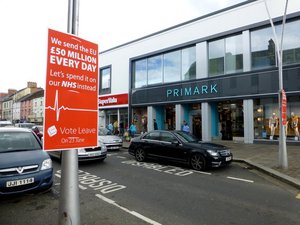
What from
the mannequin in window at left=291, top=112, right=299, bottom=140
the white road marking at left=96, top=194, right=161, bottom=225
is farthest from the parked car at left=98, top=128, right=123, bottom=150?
the mannequin in window at left=291, top=112, right=299, bottom=140

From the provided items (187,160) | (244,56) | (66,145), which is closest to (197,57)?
(244,56)

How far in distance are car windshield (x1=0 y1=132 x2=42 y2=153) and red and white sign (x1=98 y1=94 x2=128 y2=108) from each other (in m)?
16.8

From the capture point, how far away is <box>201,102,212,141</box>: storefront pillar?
17234mm

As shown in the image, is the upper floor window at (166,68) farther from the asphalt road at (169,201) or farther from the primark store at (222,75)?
the asphalt road at (169,201)

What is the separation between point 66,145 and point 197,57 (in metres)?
16.5

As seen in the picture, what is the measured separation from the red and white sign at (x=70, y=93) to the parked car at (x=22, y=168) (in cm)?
306

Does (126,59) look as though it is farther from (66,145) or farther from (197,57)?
(66,145)

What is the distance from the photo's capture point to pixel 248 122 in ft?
51.0

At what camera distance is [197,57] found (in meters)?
18.0

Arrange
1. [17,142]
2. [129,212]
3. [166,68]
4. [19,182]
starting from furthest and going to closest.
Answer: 1. [166,68]
2. [17,142]
3. [19,182]
4. [129,212]

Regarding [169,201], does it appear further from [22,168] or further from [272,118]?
[272,118]

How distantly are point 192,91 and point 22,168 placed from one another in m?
14.4

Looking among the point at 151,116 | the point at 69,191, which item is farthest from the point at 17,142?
the point at 151,116

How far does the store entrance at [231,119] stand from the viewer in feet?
53.9
